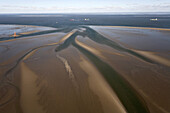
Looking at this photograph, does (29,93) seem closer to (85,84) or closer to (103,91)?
(85,84)

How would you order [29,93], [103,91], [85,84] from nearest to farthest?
[29,93], [103,91], [85,84]

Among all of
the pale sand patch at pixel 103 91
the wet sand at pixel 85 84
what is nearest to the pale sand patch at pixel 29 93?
the wet sand at pixel 85 84

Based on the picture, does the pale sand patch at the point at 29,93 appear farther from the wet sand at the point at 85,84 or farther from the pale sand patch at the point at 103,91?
the pale sand patch at the point at 103,91

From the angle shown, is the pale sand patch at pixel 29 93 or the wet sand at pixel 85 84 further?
the wet sand at pixel 85 84

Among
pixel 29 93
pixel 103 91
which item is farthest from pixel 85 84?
pixel 29 93

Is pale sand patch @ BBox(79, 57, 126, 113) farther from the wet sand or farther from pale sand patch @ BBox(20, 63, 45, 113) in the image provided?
pale sand patch @ BBox(20, 63, 45, 113)

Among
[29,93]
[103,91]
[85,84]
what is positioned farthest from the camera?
[85,84]

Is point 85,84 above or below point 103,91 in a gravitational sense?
above
